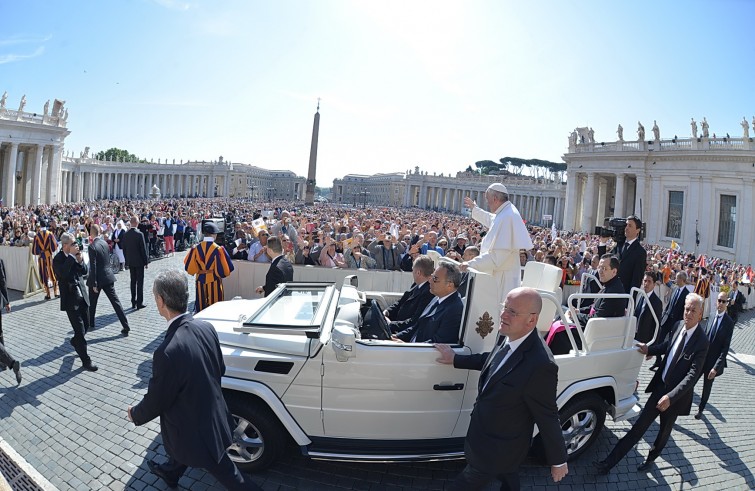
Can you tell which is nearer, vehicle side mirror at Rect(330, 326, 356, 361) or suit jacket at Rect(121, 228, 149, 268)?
vehicle side mirror at Rect(330, 326, 356, 361)

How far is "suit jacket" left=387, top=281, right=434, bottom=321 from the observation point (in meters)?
5.55

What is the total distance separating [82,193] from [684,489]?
9004 centimetres

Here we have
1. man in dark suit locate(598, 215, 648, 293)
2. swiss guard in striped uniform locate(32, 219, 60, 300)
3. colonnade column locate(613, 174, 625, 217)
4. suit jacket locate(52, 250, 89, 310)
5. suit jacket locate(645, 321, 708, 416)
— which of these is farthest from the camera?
colonnade column locate(613, 174, 625, 217)

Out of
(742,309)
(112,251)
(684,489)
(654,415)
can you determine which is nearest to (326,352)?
(654,415)

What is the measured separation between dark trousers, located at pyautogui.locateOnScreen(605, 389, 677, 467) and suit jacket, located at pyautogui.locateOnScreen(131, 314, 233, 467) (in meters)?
3.84

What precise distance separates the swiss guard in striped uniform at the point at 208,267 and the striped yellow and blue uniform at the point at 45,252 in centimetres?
609

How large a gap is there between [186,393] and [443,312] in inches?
95.0

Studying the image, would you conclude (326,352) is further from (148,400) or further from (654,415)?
(654,415)

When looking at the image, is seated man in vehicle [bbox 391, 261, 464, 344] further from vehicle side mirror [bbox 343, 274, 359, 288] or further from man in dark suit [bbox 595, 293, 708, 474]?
man in dark suit [bbox 595, 293, 708, 474]

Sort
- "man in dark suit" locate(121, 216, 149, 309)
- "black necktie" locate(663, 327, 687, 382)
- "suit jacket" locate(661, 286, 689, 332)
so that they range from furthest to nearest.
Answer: "man in dark suit" locate(121, 216, 149, 309) → "suit jacket" locate(661, 286, 689, 332) → "black necktie" locate(663, 327, 687, 382)

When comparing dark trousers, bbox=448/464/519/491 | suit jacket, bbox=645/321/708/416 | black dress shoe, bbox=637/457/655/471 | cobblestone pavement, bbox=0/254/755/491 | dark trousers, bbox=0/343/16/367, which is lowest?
cobblestone pavement, bbox=0/254/755/491

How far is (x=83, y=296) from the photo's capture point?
7.43 m

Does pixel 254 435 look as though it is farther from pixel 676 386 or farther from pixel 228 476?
pixel 676 386

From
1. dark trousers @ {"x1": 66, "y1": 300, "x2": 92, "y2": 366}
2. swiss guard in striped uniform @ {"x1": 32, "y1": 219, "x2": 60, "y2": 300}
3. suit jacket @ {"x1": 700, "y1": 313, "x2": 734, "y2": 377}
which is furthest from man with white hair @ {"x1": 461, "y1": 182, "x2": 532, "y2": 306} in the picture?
swiss guard in striped uniform @ {"x1": 32, "y1": 219, "x2": 60, "y2": 300}
